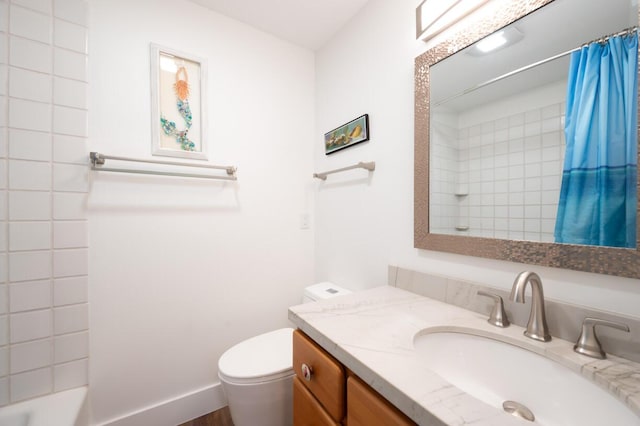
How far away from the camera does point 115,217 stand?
1.18m

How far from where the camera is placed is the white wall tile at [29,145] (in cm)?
99

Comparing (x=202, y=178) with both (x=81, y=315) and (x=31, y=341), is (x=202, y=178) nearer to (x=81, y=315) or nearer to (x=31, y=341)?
(x=81, y=315)

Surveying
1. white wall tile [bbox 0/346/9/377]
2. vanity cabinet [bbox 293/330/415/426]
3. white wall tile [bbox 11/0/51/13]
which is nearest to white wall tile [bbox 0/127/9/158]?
white wall tile [bbox 11/0/51/13]

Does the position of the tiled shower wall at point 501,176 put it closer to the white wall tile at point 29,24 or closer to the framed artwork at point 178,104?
the framed artwork at point 178,104

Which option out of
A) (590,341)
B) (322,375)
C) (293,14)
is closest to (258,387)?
(322,375)

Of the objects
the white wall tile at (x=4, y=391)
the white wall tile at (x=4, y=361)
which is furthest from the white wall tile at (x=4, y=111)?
the white wall tile at (x=4, y=391)

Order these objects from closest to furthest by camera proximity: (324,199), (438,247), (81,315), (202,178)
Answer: (438,247) → (81,315) → (202,178) → (324,199)

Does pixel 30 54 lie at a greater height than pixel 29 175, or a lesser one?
greater

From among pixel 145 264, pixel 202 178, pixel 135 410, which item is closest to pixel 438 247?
pixel 202 178

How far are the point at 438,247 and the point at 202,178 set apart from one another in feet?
4.09

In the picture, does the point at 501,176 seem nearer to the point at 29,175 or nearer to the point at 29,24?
the point at 29,175

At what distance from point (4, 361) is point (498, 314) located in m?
1.84

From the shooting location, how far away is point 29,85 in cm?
101

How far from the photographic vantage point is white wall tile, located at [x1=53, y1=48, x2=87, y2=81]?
1.06 meters
